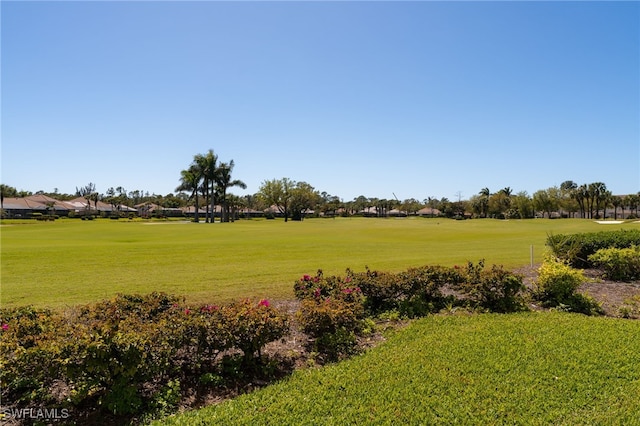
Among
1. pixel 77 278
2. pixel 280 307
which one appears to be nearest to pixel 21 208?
pixel 77 278

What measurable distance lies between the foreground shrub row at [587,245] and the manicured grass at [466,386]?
9.17m

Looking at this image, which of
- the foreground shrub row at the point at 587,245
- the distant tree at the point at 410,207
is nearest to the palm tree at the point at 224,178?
the foreground shrub row at the point at 587,245

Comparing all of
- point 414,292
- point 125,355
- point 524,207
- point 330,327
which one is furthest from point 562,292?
point 524,207

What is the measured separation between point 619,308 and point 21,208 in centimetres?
12525

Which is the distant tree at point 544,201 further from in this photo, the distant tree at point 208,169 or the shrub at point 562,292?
the shrub at point 562,292

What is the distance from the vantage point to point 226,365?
600 centimetres

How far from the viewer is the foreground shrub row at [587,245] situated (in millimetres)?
15695

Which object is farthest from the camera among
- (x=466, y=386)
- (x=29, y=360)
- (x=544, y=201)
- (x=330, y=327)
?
(x=544, y=201)

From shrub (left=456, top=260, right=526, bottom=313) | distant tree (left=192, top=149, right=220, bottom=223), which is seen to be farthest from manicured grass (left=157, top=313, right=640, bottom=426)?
distant tree (left=192, top=149, right=220, bottom=223)

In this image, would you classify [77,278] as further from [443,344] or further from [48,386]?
[443,344]

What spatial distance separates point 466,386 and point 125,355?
4722 millimetres

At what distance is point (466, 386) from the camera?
548 cm

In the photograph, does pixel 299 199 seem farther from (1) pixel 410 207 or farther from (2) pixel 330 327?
(2) pixel 330 327

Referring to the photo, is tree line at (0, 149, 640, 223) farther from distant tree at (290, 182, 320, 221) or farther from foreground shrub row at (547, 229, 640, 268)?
foreground shrub row at (547, 229, 640, 268)
